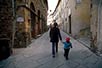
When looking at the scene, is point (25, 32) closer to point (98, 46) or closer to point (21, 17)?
point (21, 17)

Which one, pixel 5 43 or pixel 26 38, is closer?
pixel 5 43

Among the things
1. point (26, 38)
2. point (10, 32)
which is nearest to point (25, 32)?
point (26, 38)

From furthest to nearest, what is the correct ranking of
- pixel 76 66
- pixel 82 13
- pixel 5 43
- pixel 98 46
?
pixel 82 13, pixel 98 46, pixel 5 43, pixel 76 66

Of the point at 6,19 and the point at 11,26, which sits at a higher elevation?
the point at 6,19

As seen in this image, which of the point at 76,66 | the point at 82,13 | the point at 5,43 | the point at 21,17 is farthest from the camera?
the point at 82,13

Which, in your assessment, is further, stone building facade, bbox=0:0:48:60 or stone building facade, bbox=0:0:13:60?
stone building facade, bbox=0:0:13:60

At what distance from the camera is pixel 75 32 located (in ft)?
58.4

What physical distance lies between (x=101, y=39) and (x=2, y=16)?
481cm

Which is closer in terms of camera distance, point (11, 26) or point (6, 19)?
point (6, 19)

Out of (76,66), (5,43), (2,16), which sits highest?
(2,16)

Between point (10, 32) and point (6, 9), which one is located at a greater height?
point (6, 9)

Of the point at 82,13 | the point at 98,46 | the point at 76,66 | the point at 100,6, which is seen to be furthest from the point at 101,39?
the point at 82,13

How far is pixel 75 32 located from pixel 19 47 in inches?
288

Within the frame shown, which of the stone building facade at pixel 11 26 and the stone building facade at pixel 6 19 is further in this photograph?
the stone building facade at pixel 6 19
